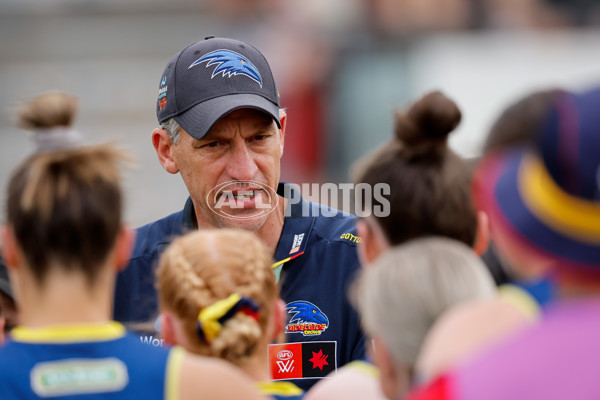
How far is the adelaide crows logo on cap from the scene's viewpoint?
334cm

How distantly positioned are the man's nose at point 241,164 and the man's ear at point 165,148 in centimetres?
32

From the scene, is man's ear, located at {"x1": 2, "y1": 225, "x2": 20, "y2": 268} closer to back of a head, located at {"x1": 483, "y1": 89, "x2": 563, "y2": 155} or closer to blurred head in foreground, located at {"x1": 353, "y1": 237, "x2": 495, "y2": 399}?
blurred head in foreground, located at {"x1": 353, "y1": 237, "x2": 495, "y2": 399}

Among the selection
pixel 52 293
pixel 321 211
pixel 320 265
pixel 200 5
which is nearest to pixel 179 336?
pixel 52 293

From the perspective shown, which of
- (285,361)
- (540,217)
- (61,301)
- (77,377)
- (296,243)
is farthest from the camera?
(296,243)

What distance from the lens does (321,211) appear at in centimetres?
344

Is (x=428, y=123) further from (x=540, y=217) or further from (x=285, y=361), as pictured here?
(x=285, y=361)

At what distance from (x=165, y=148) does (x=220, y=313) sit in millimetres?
1608

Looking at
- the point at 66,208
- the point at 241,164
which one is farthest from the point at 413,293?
the point at 241,164

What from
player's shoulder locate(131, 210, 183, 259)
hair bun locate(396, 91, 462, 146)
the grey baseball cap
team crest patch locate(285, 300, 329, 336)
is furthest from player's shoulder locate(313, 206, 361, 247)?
hair bun locate(396, 91, 462, 146)

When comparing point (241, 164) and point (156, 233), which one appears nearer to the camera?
point (241, 164)

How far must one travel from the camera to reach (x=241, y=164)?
10.7ft

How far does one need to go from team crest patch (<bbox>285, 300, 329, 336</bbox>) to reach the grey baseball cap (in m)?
0.73

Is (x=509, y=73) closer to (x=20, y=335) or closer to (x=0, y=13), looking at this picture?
(x=0, y=13)

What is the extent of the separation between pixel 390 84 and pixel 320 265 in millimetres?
9277
